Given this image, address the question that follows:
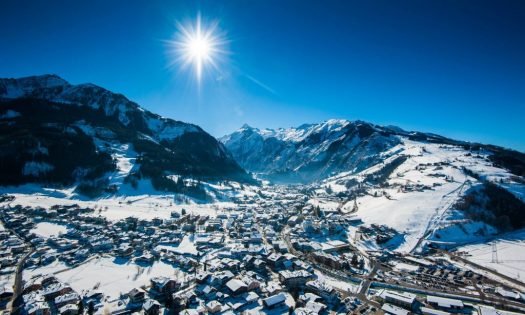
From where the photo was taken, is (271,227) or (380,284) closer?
(380,284)

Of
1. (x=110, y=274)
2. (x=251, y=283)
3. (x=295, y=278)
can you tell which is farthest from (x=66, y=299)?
(x=295, y=278)

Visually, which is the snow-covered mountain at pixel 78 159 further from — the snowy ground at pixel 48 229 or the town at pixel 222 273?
the town at pixel 222 273

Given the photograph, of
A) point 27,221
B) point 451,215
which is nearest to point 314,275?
point 451,215

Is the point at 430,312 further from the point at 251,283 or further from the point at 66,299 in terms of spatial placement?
the point at 66,299

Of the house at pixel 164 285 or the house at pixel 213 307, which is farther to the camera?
the house at pixel 164 285

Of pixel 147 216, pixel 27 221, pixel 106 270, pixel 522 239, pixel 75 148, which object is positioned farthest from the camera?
pixel 75 148

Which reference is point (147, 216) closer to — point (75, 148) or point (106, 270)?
point (106, 270)

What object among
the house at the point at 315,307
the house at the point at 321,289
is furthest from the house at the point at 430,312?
the house at the point at 315,307
